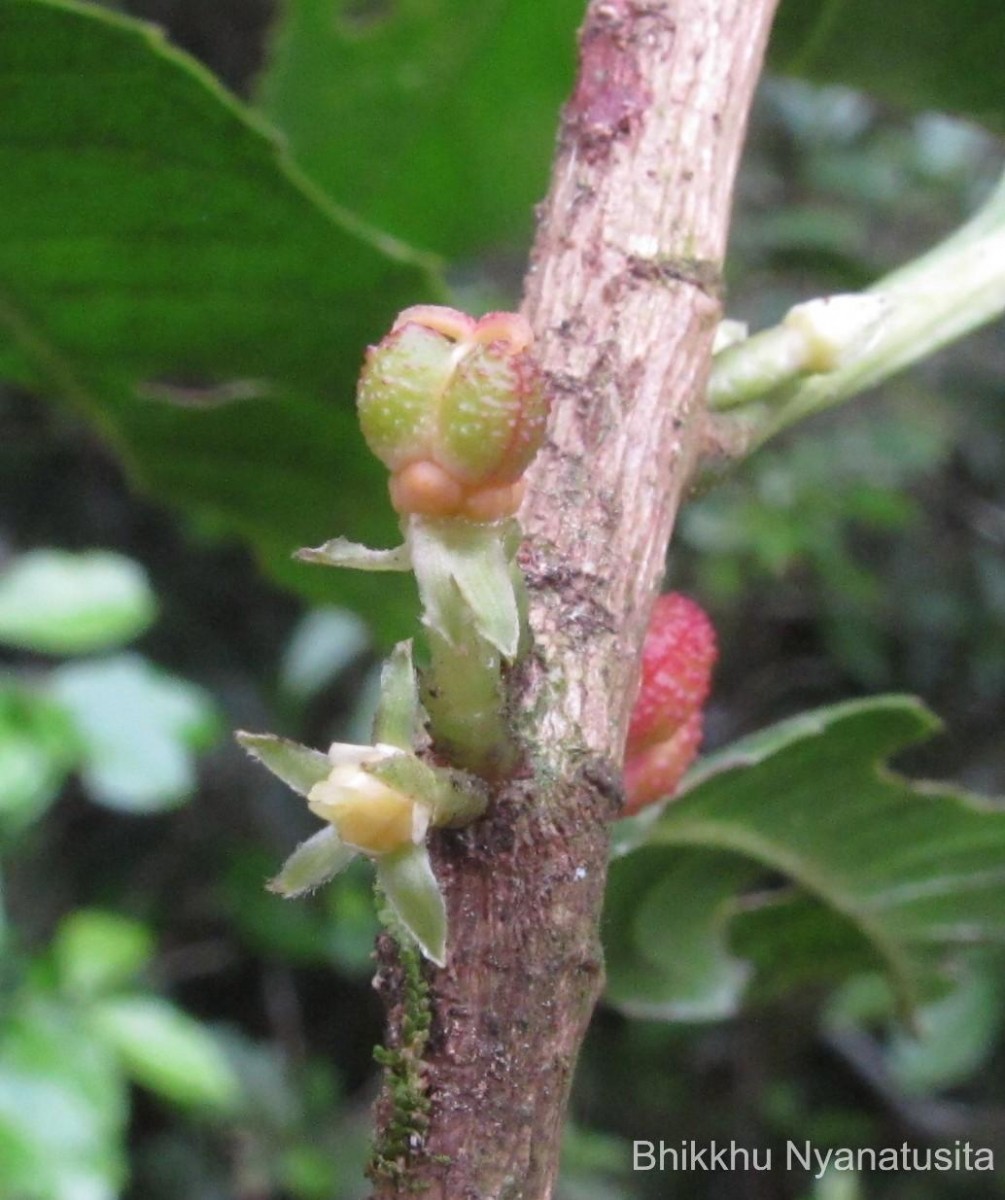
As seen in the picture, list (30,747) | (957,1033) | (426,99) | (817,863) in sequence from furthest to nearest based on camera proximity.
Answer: (957,1033) < (30,747) < (426,99) < (817,863)

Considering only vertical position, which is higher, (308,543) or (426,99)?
(426,99)

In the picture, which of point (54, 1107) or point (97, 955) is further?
point (97, 955)

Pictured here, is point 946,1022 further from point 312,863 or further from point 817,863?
point 312,863

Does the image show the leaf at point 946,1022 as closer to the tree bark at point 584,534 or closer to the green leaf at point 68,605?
the green leaf at point 68,605

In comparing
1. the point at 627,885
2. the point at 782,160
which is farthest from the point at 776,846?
the point at 782,160

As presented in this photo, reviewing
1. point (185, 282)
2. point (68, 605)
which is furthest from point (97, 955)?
point (185, 282)

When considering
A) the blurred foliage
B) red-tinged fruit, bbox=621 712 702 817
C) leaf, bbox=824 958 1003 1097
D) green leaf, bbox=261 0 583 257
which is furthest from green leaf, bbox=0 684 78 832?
leaf, bbox=824 958 1003 1097

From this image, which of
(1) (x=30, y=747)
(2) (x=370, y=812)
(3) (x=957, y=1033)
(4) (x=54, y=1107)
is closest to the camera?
(2) (x=370, y=812)
